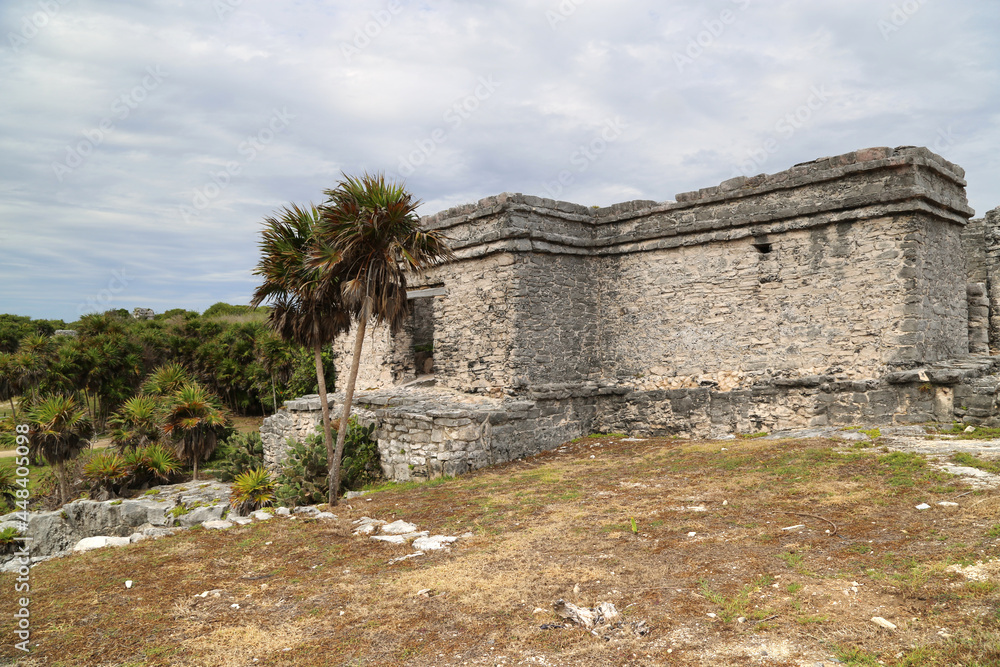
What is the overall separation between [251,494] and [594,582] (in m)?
6.66

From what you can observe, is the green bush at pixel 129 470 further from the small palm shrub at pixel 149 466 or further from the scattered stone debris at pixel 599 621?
the scattered stone debris at pixel 599 621

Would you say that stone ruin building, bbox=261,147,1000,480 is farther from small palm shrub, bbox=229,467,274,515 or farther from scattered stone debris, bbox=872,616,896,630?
scattered stone debris, bbox=872,616,896,630

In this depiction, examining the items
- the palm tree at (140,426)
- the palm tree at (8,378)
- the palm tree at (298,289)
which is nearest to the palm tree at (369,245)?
the palm tree at (298,289)

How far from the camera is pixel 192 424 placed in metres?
15.4

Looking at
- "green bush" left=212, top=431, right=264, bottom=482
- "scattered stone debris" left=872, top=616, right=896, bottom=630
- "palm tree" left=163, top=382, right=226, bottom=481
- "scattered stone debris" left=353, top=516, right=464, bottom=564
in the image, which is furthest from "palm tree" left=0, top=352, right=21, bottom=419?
"scattered stone debris" left=872, top=616, right=896, bottom=630

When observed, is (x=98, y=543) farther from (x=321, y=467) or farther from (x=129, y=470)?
(x=129, y=470)

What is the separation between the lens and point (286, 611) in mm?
4594

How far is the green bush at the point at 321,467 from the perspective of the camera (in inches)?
366

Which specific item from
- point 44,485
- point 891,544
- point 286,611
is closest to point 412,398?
point 286,611

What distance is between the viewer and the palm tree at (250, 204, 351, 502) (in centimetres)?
940

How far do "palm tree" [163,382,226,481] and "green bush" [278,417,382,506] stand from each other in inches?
247

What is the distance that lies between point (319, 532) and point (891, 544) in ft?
17.6

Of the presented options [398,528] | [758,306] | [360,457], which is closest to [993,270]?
[758,306]

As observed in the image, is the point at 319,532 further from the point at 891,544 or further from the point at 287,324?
the point at 891,544
